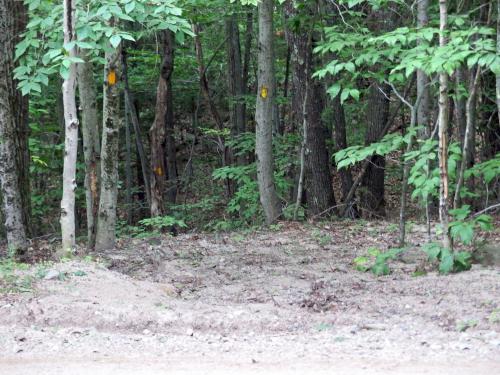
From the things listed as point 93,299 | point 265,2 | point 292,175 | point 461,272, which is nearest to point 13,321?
point 93,299

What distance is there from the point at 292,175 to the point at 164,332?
574 inches

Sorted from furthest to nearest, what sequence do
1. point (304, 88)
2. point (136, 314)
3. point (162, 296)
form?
point (304, 88), point (162, 296), point (136, 314)

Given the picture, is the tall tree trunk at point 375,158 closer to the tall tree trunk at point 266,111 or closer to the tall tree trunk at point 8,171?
the tall tree trunk at point 266,111

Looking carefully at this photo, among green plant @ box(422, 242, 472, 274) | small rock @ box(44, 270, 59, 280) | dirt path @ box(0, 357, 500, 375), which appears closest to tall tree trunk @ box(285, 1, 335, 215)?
green plant @ box(422, 242, 472, 274)

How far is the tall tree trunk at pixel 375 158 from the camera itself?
14.7m

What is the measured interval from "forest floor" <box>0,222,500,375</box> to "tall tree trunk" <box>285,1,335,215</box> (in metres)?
5.61

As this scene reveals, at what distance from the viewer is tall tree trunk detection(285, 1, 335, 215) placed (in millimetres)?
14352

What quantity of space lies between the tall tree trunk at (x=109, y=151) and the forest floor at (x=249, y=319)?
3.62 feet

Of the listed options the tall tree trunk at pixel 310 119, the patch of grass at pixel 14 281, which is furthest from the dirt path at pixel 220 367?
the tall tree trunk at pixel 310 119

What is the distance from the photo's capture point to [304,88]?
571 inches

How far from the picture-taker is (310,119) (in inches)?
579

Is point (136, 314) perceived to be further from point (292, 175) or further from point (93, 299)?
point (292, 175)

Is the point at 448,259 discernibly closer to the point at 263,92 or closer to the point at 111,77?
the point at 111,77

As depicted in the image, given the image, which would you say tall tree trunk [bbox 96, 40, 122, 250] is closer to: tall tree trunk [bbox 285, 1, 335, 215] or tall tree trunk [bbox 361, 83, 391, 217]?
tall tree trunk [bbox 285, 1, 335, 215]
